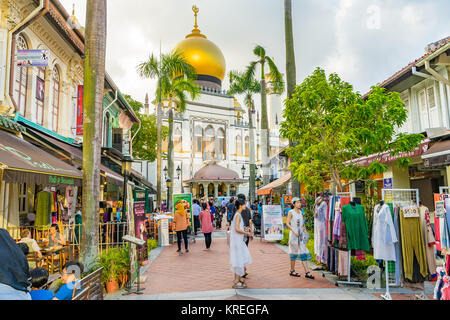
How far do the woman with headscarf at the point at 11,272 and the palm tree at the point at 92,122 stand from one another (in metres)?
2.87

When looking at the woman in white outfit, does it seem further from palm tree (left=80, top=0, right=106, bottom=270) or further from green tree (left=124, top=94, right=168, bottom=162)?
green tree (left=124, top=94, right=168, bottom=162)

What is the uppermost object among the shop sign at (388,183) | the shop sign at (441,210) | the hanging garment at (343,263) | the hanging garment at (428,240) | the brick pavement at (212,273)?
the shop sign at (388,183)

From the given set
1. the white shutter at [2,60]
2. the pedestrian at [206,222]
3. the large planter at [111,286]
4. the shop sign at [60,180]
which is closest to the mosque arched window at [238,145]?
the pedestrian at [206,222]

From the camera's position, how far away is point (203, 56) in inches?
1736

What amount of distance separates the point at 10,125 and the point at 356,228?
28.7 feet

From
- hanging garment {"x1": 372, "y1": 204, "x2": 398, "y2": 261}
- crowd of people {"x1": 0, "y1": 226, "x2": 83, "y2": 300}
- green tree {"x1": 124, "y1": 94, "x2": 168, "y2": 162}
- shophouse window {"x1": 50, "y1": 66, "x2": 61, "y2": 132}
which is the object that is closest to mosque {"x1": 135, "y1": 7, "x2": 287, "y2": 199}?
green tree {"x1": 124, "y1": 94, "x2": 168, "y2": 162}

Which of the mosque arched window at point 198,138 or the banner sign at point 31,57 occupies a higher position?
the mosque arched window at point 198,138

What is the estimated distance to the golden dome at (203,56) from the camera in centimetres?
4394

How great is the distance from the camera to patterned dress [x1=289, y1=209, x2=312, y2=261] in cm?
725

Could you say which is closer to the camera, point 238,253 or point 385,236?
point 385,236

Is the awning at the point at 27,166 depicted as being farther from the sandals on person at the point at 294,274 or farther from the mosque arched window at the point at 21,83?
the sandals on person at the point at 294,274

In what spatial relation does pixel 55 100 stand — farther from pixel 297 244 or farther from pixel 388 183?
pixel 388 183

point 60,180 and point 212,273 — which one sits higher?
point 60,180

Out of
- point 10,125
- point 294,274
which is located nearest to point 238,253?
point 294,274
